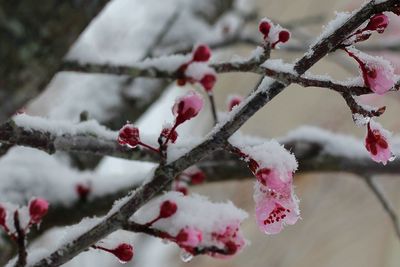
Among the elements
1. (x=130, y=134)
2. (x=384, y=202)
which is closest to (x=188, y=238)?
(x=130, y=134)

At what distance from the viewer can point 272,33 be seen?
2.87ft

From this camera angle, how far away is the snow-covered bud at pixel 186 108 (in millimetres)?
781

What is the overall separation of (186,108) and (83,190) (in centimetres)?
86

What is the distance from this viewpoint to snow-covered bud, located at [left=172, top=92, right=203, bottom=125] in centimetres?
78

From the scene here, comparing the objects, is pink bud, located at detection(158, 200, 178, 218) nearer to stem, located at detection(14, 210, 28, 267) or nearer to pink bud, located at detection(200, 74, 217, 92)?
stem, located at detection(14, 210, 28, 267)

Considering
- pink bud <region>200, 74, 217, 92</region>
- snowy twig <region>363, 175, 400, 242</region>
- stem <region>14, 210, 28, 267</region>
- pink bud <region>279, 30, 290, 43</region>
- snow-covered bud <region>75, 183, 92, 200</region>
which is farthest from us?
snow-covered bud <region>75, 183, 92, 200</region>

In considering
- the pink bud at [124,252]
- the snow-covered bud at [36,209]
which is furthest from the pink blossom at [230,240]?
the snow-covered bud at [36,209]

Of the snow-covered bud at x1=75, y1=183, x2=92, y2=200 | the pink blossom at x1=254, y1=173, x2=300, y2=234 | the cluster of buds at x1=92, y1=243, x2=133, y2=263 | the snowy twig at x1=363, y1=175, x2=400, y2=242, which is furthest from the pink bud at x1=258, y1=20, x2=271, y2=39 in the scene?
the snow-covered bud at x1=75, y1=183, x2=92, y2=200

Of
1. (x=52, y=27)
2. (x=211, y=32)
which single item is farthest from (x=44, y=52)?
(x=211, y=32)

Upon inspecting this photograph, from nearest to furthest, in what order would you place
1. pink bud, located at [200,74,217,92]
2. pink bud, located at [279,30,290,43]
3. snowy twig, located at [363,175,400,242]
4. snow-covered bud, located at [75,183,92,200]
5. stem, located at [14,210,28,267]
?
1. stem, located at [14,210,28,267]
2. pink bud, located at [279,30,290,43]
3. pink bud, located at [200,74,217,92]
4. snowy twig, located at [363,175,400,242]
5. snow-covered bud, located at [75,183,92,200]

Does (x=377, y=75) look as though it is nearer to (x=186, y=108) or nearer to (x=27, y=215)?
(x=186, y=108)

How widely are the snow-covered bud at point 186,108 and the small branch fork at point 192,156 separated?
2.4 inches

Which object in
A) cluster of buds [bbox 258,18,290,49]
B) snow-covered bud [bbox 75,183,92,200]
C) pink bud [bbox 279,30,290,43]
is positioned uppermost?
snow-covered bud [bbox 75,183,92,200]

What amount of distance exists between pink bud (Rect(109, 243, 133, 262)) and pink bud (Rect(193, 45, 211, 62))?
427mm
